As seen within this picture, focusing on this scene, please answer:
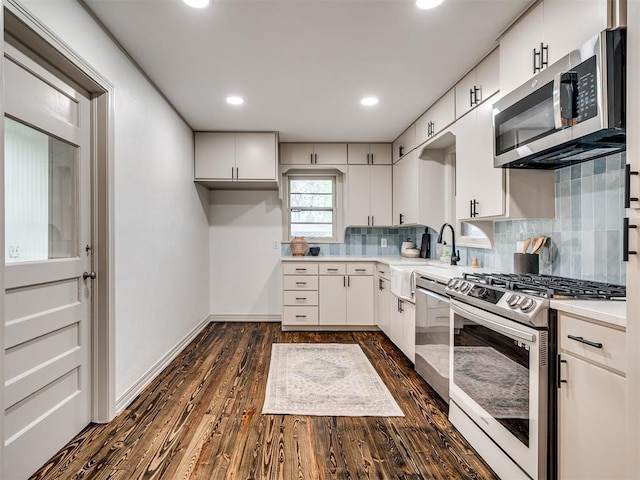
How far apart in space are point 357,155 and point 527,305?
A: 11.6 feet

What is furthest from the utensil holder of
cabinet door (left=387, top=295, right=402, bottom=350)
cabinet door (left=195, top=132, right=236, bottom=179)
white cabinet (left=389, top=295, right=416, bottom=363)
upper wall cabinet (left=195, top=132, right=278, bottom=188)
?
cabinet door (left=195, top=132, right=236, bottom=179)

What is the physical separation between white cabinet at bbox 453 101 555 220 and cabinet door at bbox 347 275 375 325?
5.98 feet

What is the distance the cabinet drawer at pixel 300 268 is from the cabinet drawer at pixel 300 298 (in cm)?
24

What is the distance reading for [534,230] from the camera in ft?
8.18

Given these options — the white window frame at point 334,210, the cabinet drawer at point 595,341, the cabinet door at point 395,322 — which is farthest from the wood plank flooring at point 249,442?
the white window frame at point 334,210

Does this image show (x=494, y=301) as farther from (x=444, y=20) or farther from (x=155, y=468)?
(x=155, y=468)

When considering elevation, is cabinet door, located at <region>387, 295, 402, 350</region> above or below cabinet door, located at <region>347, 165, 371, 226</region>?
below

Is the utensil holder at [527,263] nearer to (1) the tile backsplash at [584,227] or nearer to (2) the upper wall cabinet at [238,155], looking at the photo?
(1) the tile backsplash at [584,227]

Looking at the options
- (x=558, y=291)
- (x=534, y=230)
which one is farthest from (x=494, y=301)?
(x=534, y=230)

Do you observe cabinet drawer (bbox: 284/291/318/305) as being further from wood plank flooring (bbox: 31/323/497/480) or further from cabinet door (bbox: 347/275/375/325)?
wood plank flooring (bbox: 31/323/497/480)

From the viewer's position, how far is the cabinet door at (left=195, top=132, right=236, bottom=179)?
14.1 ft

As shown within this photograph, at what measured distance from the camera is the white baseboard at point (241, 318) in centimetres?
499

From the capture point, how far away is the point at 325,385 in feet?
9.14

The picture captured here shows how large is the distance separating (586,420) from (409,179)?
313 centimetres
